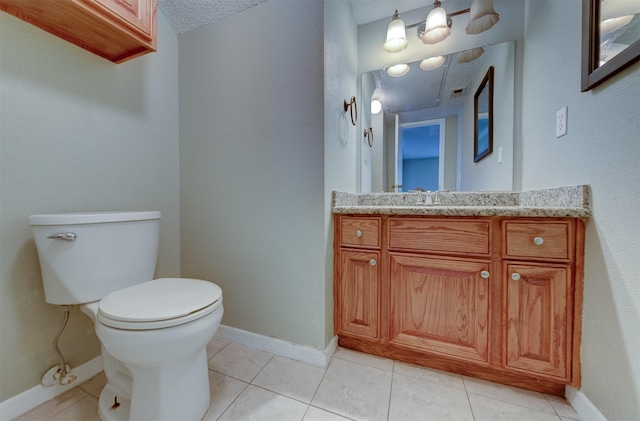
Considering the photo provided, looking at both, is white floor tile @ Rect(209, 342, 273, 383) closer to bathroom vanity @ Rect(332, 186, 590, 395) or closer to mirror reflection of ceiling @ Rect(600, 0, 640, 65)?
bathroom vanity @ Rect(332, 186, 590, 395)

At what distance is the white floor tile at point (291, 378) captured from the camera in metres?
1.04

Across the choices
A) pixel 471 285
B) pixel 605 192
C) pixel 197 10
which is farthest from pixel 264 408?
pixel 197 10

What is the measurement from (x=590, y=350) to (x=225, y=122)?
1.92 metres

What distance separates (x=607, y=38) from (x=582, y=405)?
1.33 m

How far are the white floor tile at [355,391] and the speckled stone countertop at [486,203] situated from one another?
0.77 meters

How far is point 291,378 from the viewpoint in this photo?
1.12 m

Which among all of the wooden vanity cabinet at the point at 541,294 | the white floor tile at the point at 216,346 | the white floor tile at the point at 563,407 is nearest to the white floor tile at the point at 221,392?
the white floor tile at the point at 216,346

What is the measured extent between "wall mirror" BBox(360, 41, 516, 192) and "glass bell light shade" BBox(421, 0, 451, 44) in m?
0.13

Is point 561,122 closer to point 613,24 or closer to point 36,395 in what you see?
point 613,24

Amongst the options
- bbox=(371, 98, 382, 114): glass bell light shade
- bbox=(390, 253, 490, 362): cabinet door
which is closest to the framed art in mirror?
bbox=(371, 98, 382, 114): glass bell light shade

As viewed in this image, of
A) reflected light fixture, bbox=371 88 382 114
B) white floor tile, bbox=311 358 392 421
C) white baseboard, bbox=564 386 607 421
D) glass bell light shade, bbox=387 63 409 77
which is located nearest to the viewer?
white baseboard, bbox=564 386 607 421

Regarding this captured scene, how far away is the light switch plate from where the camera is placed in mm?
1003

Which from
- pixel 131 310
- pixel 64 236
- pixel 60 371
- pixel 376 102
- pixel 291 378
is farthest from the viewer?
pixel 376 102

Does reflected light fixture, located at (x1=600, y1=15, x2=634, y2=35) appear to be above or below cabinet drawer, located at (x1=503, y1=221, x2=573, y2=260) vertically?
above
